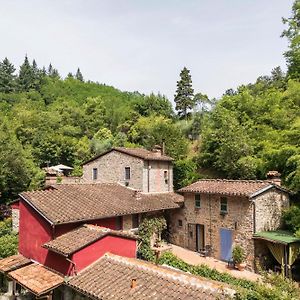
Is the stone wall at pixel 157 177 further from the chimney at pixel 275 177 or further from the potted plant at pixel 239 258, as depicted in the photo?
the chimney at pixel 275 177

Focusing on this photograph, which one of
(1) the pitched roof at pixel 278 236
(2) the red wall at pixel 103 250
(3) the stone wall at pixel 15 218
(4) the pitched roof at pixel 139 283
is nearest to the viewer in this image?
(4) the pitched roof at pixel 139 283

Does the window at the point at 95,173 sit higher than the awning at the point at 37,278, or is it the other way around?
the window at the point at 95,173

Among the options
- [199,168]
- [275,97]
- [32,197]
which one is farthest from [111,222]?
[275,97]

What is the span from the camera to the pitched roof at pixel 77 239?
534 inches

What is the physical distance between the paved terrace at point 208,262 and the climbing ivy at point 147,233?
2331mm

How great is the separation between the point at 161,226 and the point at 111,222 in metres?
5.40

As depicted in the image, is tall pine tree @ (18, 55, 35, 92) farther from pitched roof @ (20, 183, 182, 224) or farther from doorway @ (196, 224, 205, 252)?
doorway @ (196, 224, 205, 252)

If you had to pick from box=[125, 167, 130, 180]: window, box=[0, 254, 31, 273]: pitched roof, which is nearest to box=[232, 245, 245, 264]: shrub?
box=[125, 167, 130, 180]: window

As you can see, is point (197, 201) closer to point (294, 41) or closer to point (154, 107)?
point (294, 41)

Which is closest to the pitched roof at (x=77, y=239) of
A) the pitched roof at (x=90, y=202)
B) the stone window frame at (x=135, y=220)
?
the pitched roof at (x=90, y=202)

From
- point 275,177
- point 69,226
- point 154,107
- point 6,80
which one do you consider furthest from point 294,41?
point 6,80

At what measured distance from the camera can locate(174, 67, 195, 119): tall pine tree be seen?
5650cm

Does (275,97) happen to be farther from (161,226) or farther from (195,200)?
(161,226)

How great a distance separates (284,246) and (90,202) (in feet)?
38.9
